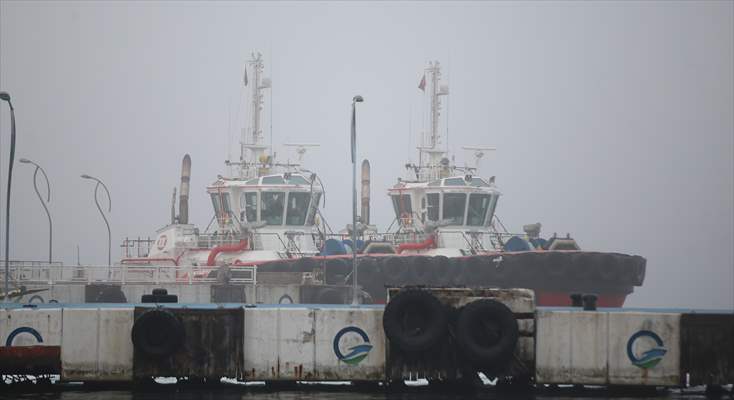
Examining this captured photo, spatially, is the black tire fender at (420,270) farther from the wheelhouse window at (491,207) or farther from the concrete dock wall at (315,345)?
the concrete dock wall at (315,345)

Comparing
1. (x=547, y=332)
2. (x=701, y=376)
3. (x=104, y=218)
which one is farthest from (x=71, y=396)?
(x=104, y=218)

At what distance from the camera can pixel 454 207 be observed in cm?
5872

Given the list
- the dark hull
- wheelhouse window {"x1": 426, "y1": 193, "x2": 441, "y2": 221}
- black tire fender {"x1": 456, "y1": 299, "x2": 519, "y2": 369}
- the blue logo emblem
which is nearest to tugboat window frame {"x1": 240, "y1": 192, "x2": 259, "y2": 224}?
the dark hull

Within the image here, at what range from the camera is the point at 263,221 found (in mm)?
60062

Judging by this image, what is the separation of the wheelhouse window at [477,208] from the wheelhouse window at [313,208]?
8.73 metres

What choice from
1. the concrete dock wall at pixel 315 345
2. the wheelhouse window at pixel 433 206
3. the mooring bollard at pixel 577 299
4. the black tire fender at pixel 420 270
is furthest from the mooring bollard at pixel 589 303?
the wheelhouse window at pixel 433 206

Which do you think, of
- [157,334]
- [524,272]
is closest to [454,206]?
[524,272]

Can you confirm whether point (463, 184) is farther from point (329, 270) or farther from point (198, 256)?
point (198, 256)

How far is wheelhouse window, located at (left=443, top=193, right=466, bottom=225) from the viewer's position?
192 ft

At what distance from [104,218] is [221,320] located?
4203 cm

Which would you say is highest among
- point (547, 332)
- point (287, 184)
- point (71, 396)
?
point (287, 184)

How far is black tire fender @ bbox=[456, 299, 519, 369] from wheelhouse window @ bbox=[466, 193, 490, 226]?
3465 cm

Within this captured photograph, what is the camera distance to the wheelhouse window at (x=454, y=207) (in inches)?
2306

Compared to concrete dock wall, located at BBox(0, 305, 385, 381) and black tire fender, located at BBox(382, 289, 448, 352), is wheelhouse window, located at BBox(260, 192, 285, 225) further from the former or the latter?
black tire fender, located at BBox(382, 289, 448, 352)
